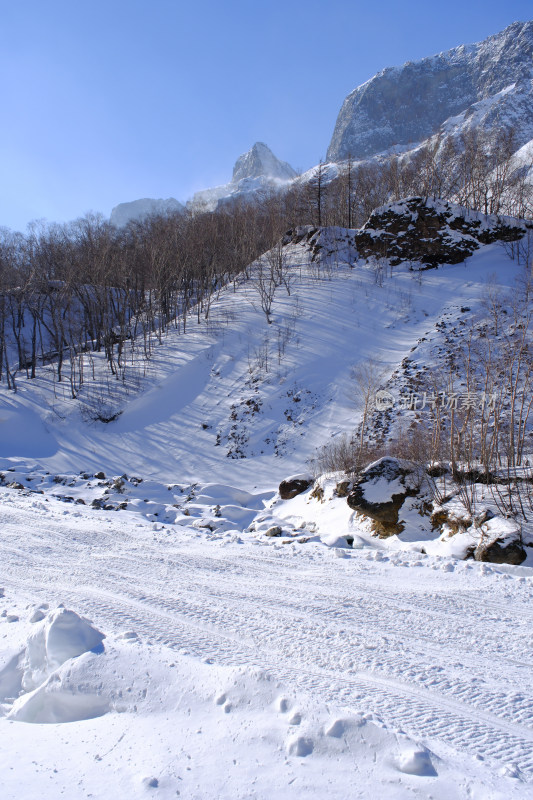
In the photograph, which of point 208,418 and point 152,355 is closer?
point 208,418

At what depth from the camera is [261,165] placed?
470ft

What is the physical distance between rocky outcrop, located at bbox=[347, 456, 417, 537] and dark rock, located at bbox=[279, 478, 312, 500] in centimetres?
338

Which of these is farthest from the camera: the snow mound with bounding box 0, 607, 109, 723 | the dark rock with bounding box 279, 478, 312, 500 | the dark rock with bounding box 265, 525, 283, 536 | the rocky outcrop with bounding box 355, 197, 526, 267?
the rocky outcrop with bounding box 355, 197, 526, 267

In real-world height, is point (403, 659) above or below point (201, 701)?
below

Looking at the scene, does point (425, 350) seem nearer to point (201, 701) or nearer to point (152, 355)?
point (152, 355)

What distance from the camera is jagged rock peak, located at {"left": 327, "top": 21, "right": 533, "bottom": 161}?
11044cm

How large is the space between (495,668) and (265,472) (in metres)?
13.9

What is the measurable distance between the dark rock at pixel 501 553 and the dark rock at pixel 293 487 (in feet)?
21.8

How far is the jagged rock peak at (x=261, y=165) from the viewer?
143 m

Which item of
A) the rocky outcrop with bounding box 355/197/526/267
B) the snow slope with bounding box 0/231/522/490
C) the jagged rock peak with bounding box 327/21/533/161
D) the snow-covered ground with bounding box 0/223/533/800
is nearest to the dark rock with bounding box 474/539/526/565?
the snow-covered ground with bounding box 0/223/533/800

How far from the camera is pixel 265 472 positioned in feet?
57.5

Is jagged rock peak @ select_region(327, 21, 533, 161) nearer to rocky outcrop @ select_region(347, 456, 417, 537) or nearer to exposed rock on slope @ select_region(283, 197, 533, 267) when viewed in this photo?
exposed rock on slope @ select_region(283, 197, 533, 267)

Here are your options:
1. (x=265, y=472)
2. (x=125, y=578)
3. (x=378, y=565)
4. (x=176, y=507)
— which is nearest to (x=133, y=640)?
(x=125, y=578)

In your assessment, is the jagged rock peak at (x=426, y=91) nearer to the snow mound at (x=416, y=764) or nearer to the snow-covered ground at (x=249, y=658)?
the snow-covered ground at (x=249, y=658)
